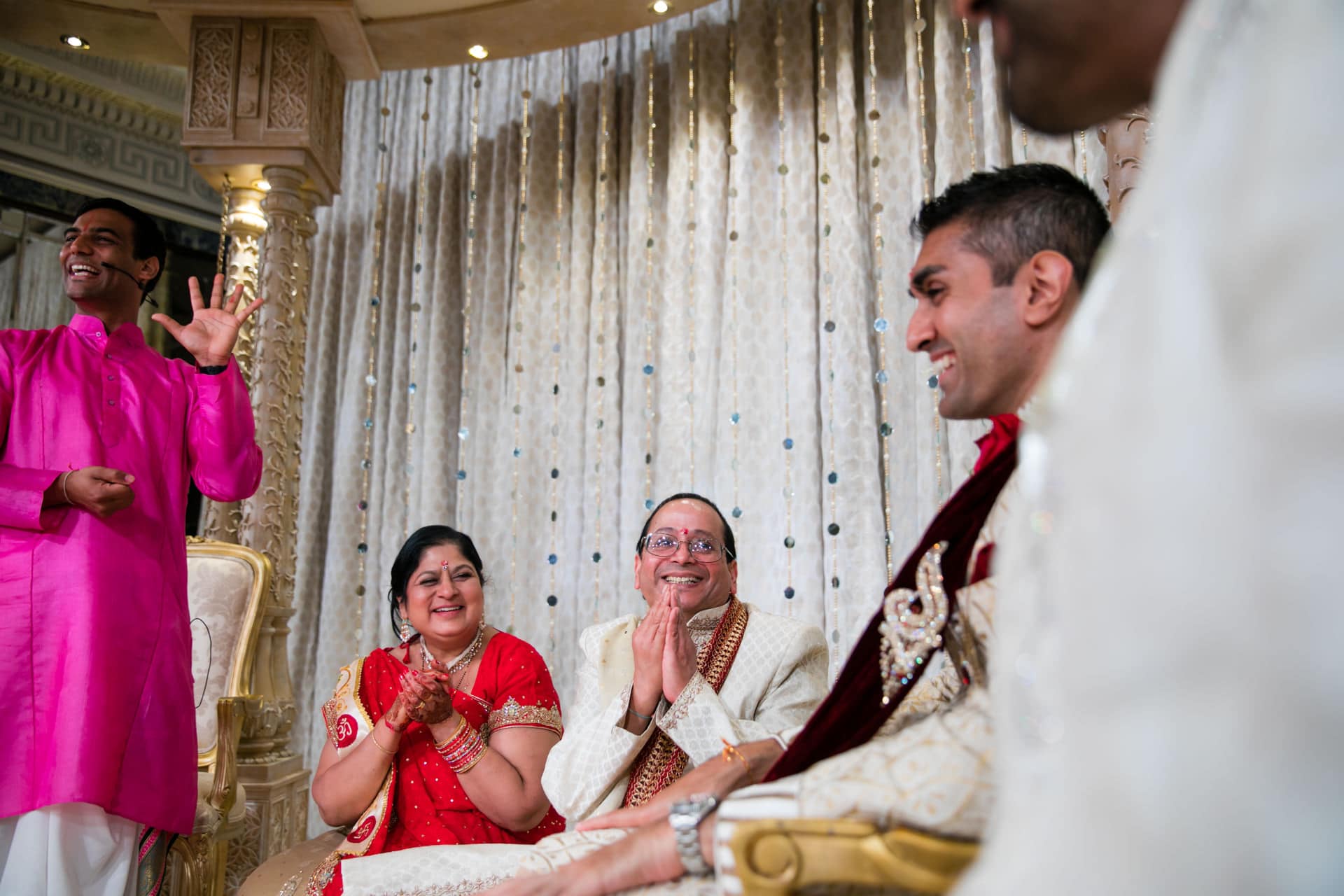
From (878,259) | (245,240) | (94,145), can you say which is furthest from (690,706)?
(94,145)

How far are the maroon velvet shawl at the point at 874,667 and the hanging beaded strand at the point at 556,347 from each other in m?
3.26

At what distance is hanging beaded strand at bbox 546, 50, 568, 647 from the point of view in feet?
14.6

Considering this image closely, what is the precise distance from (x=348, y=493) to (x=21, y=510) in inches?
116

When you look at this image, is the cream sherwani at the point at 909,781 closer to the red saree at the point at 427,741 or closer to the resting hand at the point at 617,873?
the resting hand at the point at 617,873

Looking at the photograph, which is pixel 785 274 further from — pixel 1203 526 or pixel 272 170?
pixel 1203 526

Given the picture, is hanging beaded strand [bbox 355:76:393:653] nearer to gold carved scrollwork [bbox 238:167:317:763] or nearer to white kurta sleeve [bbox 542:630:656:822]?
gold carved scrollwork [bbox 238:167:317:763]

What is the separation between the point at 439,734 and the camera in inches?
88.4

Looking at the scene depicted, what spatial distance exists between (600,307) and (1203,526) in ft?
13.5

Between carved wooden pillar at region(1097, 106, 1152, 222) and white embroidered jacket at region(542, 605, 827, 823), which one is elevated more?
carved wooden pillar at region(1097, 106, 1152, 222)

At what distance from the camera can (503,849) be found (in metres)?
1.53

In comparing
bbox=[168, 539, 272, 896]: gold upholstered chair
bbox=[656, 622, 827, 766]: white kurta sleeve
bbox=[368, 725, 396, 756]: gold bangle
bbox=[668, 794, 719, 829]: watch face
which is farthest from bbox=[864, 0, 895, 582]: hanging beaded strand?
bbox=[668, 794, 719, 829]: watch face

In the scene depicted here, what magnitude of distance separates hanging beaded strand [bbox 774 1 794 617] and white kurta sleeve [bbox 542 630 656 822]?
181 centimetres

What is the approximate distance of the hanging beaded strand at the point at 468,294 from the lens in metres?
4.72

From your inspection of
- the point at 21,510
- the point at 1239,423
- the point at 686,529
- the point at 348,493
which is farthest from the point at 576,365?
the point at 1239,423
